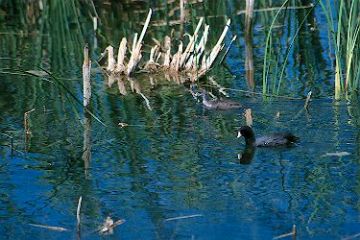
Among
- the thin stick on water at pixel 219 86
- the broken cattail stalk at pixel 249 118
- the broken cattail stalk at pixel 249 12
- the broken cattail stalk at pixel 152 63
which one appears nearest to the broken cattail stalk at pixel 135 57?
the broken cattail stalk at pixel 152 63

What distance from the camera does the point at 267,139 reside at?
7.62 metres

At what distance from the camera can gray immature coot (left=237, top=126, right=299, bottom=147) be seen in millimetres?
7582

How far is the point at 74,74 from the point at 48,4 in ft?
10.1

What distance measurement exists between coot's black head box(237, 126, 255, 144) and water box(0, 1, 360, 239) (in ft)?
0.31

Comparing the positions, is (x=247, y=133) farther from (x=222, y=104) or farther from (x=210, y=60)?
(x=210, y=60)

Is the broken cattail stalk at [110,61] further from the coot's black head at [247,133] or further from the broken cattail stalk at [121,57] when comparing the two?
the coot's black head at [247,133]

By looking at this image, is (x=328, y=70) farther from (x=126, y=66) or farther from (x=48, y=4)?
(x=48, y=4)

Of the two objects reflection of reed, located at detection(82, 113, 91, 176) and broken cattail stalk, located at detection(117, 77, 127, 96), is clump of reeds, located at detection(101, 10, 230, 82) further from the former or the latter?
reflection of reed, located at detection(82, 113, 91, 176)

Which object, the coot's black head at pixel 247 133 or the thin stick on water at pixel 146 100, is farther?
the thin stick on water at pixel 146 100

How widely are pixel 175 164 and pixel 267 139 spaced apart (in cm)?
71

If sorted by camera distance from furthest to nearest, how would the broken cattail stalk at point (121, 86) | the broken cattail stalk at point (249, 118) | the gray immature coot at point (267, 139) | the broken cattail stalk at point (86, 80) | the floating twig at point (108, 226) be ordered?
the broken cattail stalk at point (121, 86) → the broken cattail stalk at point (86, 80) → the broken cattail stalk at point (249, 118) → the gray immature coot at point (267, 139) → the floating twig at point (108, 226)

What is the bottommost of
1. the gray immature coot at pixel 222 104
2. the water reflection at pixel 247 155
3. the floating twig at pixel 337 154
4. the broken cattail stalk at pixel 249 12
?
the water reflection at pixel 247 155

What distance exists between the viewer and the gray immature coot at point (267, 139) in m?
7.58

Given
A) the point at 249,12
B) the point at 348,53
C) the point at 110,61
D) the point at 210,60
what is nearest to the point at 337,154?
the point at 348,53
